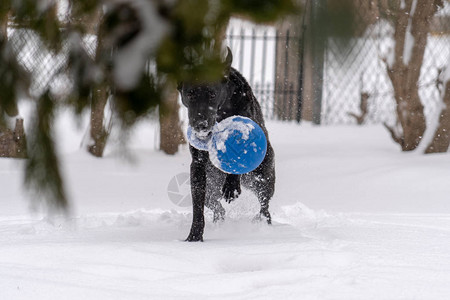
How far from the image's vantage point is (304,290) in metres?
2.79

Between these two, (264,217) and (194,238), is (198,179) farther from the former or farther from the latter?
(264,217)

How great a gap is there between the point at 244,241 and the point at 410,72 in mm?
5004

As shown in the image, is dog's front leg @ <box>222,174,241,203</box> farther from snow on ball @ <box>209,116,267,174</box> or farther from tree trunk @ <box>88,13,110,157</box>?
tree trunk @ <box>88,13,110,157</box>

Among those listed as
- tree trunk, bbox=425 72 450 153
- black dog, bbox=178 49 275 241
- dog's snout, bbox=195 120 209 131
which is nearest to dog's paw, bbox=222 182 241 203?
black dog, bbox=178 49 275 241

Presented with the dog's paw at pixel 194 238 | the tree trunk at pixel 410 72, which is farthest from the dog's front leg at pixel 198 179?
the tree trunk at pixel 410 72

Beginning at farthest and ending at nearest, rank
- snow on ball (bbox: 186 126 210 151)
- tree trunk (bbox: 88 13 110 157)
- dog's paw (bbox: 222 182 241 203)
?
dog's paw (bbox: 222 182 241 203)
snow on ball (bbox: 186 126 210 151)
tree trunk (bbox: 88 13 110 157)

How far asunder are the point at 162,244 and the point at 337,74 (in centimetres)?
270

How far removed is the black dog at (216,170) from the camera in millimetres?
3744

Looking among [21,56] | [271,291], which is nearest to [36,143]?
[21,56]

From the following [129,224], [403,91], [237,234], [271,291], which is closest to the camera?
[271,291]

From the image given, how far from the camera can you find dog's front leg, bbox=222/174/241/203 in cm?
440

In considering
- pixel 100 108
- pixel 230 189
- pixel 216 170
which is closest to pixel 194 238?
pixel 230 189

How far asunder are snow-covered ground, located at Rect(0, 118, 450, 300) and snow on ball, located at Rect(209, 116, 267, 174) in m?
0.44

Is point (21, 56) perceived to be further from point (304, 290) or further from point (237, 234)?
point (237, 234)
